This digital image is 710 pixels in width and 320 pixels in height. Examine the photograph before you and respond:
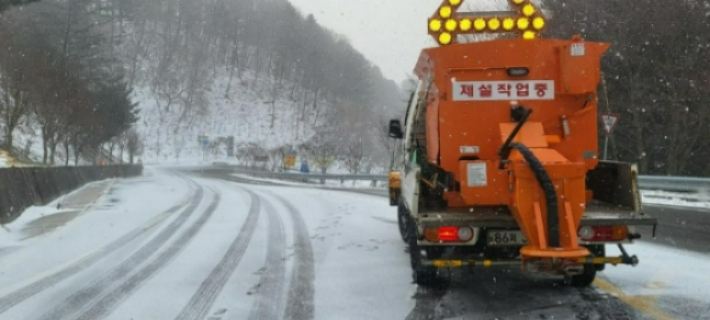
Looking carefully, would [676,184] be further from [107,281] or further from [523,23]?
[107,281]

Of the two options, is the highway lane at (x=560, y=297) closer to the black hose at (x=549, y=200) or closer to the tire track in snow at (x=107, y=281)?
the black hose at (x=549, y=200)

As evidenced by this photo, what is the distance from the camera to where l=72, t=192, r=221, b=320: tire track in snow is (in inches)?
246

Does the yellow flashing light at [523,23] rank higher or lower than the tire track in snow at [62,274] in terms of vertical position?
higher

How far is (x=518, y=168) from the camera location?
18.3ft

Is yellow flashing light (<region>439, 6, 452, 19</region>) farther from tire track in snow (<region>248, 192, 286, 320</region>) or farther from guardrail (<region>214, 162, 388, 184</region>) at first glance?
guardrail (<region>214, 162, 388, 184</region>)

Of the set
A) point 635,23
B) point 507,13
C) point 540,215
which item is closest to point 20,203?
point 507,13

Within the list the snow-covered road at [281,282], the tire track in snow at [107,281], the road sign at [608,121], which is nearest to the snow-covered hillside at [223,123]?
the road sign at [608,121]

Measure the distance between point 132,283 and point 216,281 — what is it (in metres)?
0.95

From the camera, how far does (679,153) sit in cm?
2605

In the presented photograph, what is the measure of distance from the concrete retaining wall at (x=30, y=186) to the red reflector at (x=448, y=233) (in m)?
9.92

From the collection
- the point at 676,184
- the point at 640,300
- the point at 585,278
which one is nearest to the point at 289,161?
the point at 676,184

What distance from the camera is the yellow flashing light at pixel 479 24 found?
7.66 meters

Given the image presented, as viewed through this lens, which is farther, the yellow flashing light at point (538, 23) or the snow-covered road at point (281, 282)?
the yellow flashing light at point (538, 23)

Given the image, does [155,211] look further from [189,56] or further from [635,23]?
[189,56]
